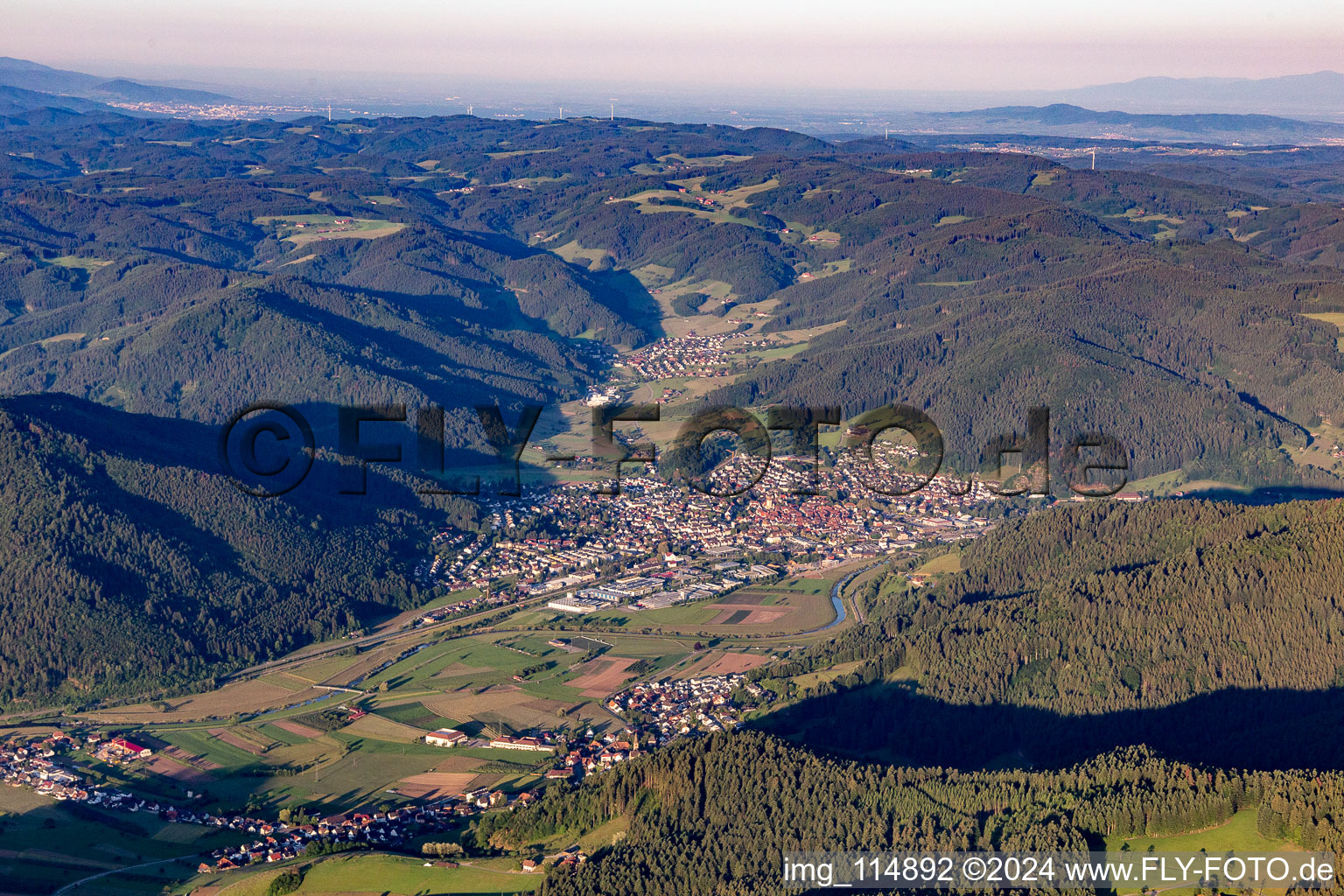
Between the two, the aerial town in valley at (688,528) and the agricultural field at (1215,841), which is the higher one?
the agricultural field at (1215,841)

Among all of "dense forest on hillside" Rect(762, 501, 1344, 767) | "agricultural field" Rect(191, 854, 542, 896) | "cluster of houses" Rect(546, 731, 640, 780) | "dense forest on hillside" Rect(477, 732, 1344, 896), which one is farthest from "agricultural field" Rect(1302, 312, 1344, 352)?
"agricultural field" Rect(191, 854, 542, 896)

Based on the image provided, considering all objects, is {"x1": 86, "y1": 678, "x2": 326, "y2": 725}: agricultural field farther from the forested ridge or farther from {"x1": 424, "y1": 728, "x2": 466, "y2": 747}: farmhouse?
the forested ridge

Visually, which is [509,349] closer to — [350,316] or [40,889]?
[350,316]

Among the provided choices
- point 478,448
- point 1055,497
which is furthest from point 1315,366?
point 478,448

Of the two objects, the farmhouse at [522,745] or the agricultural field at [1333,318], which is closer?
the farmhouse at [522,745]

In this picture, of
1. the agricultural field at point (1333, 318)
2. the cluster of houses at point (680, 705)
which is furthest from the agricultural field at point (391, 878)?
the agricultural field at point (1333, 318)

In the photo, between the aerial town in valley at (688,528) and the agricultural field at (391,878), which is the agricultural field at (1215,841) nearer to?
the agricultural field at (391,878)
